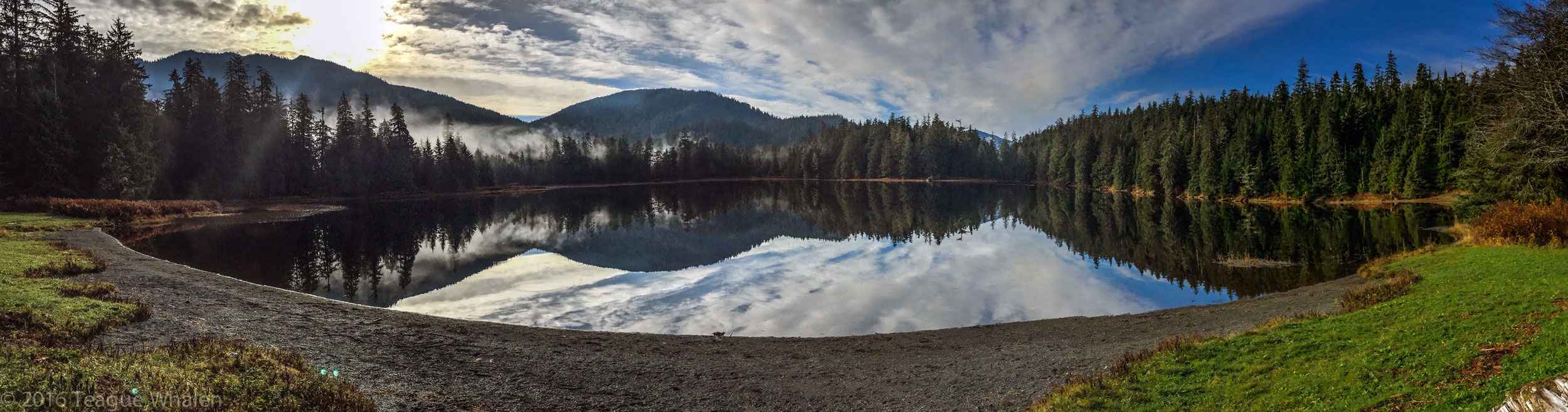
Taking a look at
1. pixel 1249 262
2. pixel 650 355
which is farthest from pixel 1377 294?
pixel 650 355

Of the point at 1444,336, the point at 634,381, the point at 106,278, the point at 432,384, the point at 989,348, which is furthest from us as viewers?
the point at 106,278

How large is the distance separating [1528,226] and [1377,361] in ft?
72.3

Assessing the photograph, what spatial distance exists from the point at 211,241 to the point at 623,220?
29.0 metres

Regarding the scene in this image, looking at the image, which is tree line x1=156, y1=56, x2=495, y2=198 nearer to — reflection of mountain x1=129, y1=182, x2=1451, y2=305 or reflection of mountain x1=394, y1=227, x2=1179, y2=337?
reflection of mountain x1=129, y1=182, x2=1451, y2=305

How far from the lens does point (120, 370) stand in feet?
23.8

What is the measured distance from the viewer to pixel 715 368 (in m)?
13.1

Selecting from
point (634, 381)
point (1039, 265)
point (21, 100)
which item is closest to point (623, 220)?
point (1039, 265)

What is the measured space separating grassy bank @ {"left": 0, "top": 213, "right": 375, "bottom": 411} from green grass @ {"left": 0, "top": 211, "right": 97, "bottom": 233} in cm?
2487

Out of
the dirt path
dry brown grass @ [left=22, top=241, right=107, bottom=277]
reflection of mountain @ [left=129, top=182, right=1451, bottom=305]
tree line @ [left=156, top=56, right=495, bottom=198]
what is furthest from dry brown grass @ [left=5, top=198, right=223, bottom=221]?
the dirt path

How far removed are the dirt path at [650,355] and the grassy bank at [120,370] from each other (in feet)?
2.79

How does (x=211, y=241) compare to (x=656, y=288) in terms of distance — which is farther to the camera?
(x=211, y=241)

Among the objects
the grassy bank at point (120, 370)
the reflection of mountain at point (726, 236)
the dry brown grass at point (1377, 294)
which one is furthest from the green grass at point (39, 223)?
the dry brown grass at point (1377, 294)

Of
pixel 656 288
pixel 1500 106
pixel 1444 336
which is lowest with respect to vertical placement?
pixel 656 288

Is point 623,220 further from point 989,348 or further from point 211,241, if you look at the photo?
point 989,348
